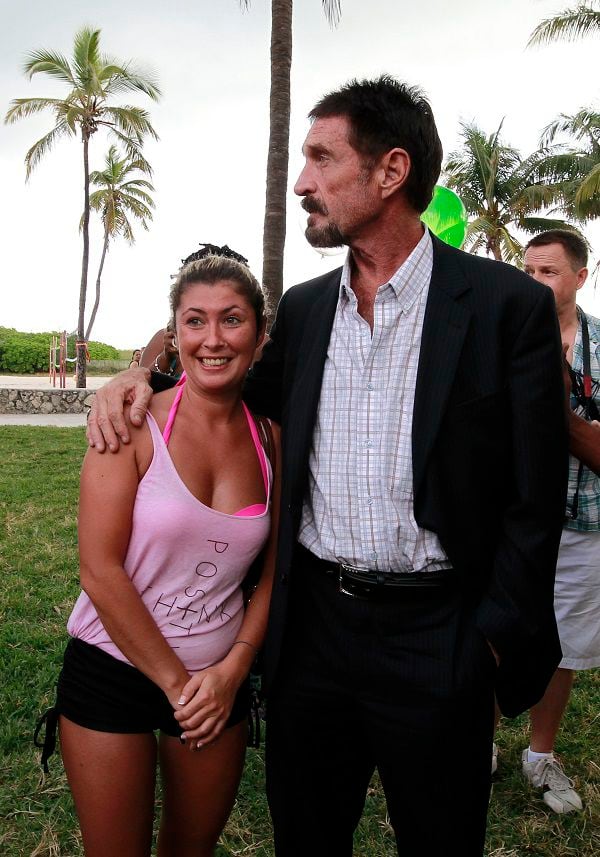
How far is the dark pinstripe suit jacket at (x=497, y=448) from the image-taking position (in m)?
2.01

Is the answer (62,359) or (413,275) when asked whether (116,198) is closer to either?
(62,359)

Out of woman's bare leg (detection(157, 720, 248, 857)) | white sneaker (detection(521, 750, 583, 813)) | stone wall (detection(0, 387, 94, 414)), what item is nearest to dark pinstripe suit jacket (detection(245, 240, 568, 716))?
woman's bare leg (detection(157, 720, 248, 857))

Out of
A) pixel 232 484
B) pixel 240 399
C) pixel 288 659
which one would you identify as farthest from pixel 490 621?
pixel 240 399

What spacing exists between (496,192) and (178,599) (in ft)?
103

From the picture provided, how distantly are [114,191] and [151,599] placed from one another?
38091mm

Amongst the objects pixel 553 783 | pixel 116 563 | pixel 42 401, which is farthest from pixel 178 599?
pixel 42 401

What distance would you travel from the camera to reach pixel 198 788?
220 cm

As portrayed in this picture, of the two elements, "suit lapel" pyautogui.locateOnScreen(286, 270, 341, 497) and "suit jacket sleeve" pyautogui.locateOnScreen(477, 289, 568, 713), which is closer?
"suit jacket sleeve" pyautogui.locateOnScreen(477, 289, 568, 713)

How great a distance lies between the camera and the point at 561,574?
3389 millimetres

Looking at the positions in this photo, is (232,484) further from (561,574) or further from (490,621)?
(561,574)

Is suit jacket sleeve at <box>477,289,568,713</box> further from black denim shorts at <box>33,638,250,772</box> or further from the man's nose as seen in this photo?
black denim shorts at <box>33,638,250,772</box>

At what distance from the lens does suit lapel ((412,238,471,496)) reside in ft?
6.66

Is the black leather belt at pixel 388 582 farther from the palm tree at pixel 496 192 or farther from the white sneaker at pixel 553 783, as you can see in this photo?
the palm tree at pixel 496 192

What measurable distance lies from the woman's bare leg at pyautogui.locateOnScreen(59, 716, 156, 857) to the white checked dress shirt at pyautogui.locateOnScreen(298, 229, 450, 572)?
79 centimetres
